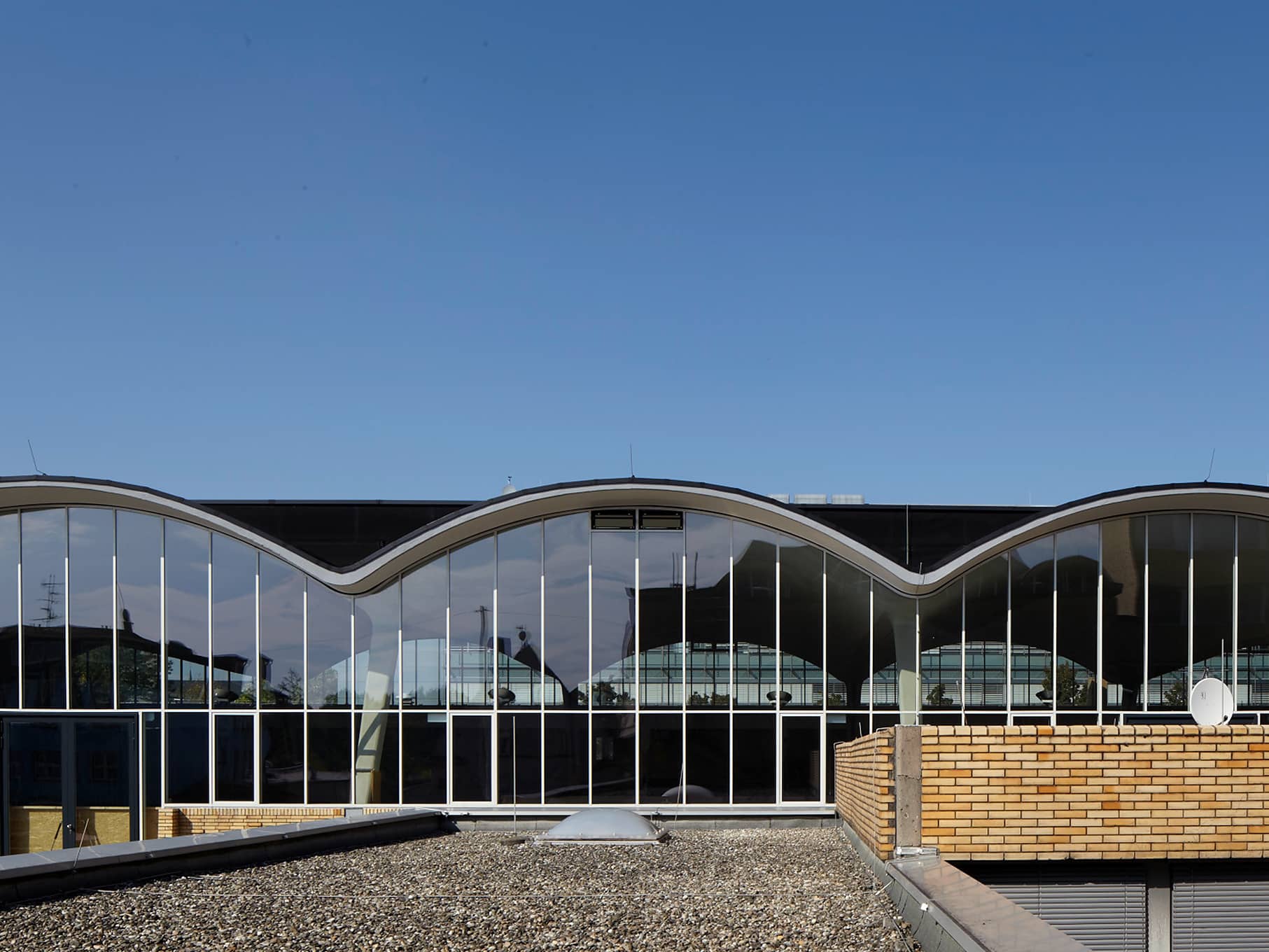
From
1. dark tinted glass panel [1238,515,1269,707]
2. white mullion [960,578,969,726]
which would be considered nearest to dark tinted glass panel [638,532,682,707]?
white mullion [960,578,969,726]

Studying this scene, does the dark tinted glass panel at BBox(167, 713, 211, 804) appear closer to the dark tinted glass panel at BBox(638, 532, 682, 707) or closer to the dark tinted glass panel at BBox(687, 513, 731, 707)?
the dark tinted glass panel at BBox(638, 532, 682, 707)

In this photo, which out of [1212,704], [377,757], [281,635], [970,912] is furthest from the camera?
[281,635]

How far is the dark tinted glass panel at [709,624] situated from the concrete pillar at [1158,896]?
501 inches

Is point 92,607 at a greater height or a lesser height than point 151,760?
greater

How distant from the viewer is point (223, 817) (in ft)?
75.8

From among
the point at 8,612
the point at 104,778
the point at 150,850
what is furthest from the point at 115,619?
the point at 150,850

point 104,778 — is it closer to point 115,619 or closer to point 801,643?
point 115,619

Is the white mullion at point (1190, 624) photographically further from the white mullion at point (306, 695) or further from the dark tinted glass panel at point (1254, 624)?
the white mullion at point (306, 695)

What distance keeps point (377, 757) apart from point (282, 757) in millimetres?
1918

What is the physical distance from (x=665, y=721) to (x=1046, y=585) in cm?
793

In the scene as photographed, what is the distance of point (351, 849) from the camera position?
50.3 feet

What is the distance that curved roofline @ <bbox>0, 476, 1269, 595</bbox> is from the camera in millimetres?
22391

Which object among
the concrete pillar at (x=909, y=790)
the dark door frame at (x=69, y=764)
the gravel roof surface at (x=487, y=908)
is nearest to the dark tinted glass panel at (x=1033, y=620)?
the gravel roof surface at (x=487, y=908)

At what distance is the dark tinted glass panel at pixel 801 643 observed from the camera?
23219 millimetres
